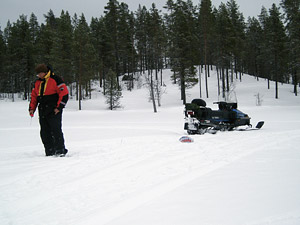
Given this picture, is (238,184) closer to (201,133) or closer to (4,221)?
(4,221)

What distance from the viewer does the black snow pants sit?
490cm

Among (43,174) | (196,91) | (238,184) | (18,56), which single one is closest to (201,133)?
(238,184)

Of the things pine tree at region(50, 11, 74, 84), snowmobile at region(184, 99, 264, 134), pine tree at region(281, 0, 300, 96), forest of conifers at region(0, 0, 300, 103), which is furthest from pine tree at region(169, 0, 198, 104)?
snowmobile at region(184, 99, 264, 134)

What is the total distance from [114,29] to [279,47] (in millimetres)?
27137

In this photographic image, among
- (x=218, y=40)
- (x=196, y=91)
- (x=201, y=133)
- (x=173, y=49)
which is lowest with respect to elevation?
(x=201, y=133)

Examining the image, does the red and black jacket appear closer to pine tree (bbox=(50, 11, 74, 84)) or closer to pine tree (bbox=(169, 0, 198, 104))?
pine tree (bbox=(169, 0, 198, 104))

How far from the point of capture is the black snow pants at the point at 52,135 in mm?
4902

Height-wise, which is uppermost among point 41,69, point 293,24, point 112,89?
point 293,24

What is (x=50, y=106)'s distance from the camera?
493 centimetres

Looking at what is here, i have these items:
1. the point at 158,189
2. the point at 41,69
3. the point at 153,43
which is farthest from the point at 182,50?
the point at 158,189

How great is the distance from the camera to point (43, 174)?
332 centimetres

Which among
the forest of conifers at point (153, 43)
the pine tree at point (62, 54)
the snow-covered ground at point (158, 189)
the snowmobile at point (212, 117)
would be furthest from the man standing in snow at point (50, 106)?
the pine tree at point (62, 54)

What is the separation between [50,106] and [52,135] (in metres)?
0.69

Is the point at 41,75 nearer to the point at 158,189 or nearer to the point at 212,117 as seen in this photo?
the point at 158,189
